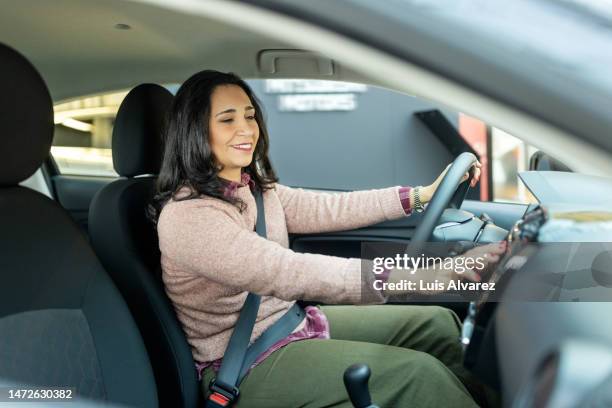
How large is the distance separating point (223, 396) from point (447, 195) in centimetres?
63

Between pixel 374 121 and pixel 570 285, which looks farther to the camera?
pixel 374 121

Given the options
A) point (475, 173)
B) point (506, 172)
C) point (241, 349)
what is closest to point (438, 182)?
point (475, 173)

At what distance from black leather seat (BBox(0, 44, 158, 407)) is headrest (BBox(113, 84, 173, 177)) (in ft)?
0.90

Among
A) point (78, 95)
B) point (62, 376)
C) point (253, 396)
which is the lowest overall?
point (253, 396)

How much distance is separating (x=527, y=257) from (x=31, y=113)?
1.10 metres

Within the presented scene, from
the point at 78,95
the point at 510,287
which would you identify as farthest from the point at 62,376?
the point at 78,95

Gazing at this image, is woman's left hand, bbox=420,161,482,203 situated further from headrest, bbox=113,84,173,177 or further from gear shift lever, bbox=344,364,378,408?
headrest, bbox=113,84,173,177

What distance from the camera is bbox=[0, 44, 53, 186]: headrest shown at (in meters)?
1.33

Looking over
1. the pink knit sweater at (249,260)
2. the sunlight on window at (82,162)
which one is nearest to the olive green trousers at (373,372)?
the pink knit sweater at (249,260)

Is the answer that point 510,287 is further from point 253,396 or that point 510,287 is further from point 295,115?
point 295,115

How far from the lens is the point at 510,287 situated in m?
0.71

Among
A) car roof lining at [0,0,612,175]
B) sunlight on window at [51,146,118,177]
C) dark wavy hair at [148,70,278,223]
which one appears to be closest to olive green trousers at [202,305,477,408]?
dark wavy hair at [148,70,278,223]

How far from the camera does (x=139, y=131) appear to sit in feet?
5.61

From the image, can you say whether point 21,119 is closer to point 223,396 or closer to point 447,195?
point 223,396
